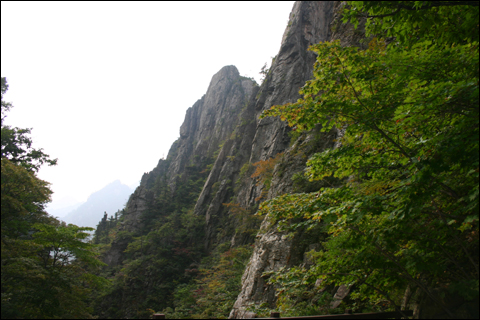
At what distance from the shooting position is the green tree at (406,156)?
8.77 feet

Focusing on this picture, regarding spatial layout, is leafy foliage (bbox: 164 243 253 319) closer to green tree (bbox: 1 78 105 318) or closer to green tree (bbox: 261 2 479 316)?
green tree (bbox: 1 78 105 318)

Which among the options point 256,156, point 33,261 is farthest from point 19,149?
point 256,156

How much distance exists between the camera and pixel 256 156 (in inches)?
1042

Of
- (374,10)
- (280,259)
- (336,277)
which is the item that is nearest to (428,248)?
(336,277)

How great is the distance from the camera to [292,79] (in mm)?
27625

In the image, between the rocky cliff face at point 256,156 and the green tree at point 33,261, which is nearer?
the green tree at point 33,261

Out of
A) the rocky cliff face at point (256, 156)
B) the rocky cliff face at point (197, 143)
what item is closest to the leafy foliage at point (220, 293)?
the rocky cliff face at point (256, 156)

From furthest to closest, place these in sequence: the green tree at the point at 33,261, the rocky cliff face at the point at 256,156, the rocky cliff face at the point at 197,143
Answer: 1. the rocky cliff face at the point at 197,143
2. the rocky cliff face at the point at 256,156
3. the green tree at the point at 33,261

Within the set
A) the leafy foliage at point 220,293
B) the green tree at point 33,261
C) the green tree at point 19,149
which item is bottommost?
the leafy foliage at point 220,293

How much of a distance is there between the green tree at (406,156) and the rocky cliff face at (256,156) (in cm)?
485

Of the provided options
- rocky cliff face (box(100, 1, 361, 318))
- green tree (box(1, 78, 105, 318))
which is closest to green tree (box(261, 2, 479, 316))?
rocky cliff face (box(100, 1, 361, 318))

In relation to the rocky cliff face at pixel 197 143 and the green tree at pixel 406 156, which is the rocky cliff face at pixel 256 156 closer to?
the rocky cliff face at pixel 197 143

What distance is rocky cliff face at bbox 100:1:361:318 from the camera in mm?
9586

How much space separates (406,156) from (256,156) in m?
23.1
